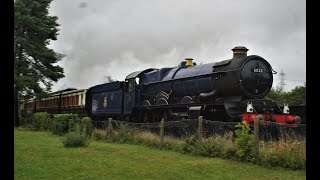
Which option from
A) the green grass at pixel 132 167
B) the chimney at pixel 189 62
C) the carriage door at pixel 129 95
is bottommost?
the green grass at pixel 132 167

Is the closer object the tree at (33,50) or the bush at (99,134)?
the bush at (99,134)

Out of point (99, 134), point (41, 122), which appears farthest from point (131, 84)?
point (41, 122)

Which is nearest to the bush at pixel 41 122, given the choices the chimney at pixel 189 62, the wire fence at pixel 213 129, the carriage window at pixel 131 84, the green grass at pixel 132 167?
the carriage window at pixel 131 84

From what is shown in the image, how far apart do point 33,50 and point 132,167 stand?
22.0m

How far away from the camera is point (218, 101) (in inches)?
593

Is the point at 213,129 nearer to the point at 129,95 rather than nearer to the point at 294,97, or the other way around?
the point at 129,95

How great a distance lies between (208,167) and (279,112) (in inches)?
253

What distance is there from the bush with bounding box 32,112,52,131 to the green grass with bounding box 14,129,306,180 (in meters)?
13.6

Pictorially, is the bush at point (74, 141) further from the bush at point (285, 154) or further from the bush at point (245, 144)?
the bush at point (285, 154)

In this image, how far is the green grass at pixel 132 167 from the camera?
8188 mm

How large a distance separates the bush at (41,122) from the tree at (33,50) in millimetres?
2369

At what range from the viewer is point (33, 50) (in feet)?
95.2

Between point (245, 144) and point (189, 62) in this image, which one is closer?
point (245, 144)

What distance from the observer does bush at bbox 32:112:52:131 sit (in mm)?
25203
